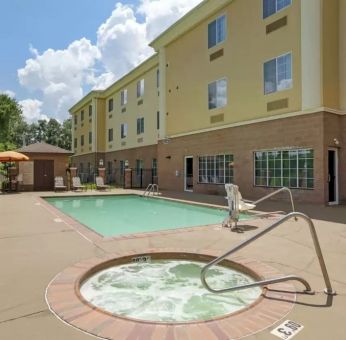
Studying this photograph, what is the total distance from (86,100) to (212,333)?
40.0 m

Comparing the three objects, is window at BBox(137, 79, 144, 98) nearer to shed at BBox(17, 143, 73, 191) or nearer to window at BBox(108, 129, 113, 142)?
window at BBox(108, 129, 113, 142)

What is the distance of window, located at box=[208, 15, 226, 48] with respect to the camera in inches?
708

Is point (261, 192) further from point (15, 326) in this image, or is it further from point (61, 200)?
point (15, 326)

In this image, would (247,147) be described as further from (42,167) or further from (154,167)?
(42,167)

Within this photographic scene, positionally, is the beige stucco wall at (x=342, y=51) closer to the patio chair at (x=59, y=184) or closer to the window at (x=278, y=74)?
the window at (x=278, y=74)

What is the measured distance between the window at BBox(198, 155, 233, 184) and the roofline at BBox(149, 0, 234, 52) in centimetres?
818

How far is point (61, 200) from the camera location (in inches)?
715

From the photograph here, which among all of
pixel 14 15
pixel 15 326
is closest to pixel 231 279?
pixel 15 326

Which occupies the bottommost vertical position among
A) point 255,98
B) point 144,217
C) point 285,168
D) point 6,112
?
point 144,217

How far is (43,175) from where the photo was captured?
2317cm

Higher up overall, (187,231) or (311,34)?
(311,34)

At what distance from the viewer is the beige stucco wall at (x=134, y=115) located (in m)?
27.2

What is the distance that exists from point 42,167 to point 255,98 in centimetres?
1542

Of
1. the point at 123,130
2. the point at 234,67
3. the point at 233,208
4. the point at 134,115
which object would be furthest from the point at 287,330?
the point at 123,130
